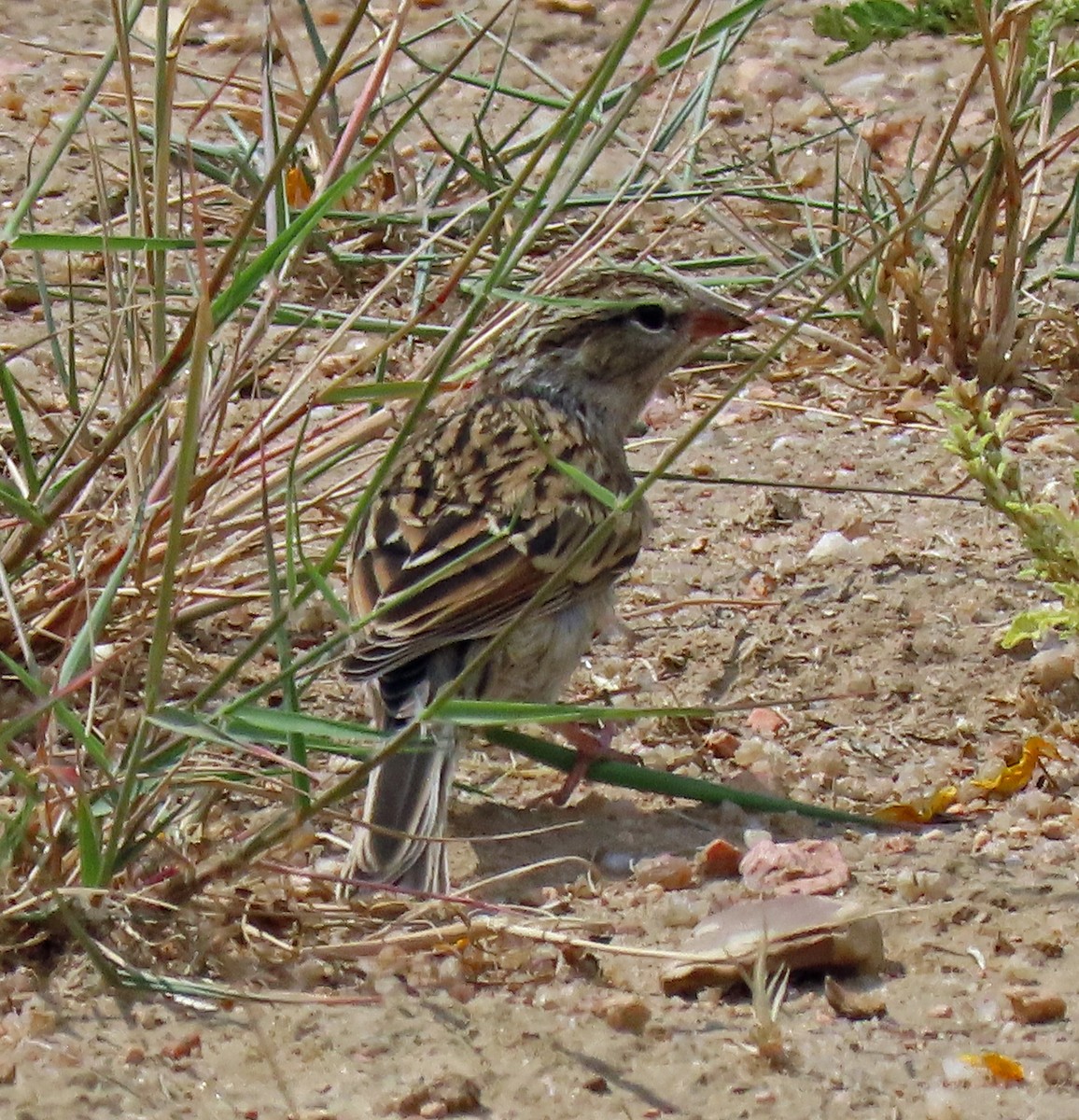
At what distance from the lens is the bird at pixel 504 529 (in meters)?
3.82

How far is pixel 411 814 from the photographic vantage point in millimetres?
3789

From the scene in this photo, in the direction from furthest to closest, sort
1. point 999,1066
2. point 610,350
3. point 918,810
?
point 610,350
point 918,810
point 999,1066

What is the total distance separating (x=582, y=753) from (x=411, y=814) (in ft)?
1.56

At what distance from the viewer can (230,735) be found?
9.76 ft

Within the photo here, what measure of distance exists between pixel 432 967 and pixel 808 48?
5.37 metres

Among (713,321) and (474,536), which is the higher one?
(713,321)

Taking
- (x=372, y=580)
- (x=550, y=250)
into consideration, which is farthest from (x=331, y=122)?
(x=372, y=580)

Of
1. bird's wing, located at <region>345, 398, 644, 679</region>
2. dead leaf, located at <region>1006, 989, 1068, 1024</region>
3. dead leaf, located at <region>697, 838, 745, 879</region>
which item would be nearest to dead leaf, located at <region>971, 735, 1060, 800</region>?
dead leaf, located at <region>697, 838, 745, 879</region>

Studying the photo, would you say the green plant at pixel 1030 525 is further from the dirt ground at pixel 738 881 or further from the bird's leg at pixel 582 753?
the bird's leg at pixel 582 753

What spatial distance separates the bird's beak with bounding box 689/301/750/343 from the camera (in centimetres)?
526

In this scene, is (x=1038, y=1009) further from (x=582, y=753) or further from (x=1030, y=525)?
Result: (x=1030, y=525)

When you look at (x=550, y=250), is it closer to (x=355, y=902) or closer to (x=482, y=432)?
(x=482, y=432)

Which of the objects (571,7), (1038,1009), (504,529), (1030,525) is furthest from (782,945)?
(571,7)

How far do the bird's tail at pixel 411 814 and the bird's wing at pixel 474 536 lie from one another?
0.75 feet
